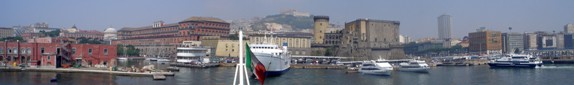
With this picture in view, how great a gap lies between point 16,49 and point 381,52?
76.0m

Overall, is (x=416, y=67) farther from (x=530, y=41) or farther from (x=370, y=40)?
(x=530, y=41)

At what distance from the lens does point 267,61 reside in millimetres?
47906

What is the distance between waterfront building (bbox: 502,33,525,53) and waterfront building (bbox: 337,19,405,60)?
168 ft

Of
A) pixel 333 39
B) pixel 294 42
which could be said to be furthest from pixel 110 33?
pixel 333 39

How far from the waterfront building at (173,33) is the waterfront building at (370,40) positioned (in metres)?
29.7

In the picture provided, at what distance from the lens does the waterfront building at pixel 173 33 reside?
405ft

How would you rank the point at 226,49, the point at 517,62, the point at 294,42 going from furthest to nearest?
the point at 294,42
the point at 226,49
the point at 517,62

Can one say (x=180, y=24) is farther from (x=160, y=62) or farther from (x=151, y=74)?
(x=151, y=74)

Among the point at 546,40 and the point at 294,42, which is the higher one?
the point at 546,40

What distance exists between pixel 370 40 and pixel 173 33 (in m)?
46.2

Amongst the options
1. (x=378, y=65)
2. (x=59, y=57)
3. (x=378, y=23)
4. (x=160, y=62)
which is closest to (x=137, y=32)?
(x=160, y=62)

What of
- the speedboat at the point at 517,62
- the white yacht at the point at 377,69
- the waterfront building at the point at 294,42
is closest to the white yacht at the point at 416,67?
the white yacht at the point at 377,69

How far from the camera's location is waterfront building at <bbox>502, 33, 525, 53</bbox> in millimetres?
158875

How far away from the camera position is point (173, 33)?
430ft
